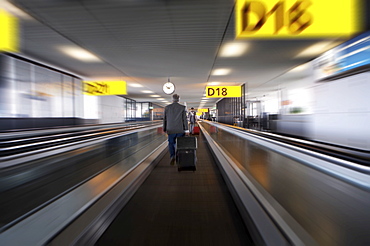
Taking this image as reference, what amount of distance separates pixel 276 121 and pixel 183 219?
13.1m

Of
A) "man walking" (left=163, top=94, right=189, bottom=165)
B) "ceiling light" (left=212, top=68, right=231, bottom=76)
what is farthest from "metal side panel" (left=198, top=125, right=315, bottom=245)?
"ceiling light" (left=212, top=68, right=231, bottom=76)

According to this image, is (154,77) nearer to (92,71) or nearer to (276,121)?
(92,71)

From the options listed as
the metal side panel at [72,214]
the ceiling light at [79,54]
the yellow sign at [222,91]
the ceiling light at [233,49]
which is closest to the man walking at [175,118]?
the metal side panel at [72,214]

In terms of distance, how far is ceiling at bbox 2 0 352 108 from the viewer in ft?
18.1

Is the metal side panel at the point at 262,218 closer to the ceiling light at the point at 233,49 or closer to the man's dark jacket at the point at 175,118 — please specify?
the man's dark jacket at the point at 175,118

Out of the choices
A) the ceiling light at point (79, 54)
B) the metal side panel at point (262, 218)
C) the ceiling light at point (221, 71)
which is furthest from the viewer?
the ceiling light at point (221, 71)

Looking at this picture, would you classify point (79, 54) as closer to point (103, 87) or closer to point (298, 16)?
point (103, 87)

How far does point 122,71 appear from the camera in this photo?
1248 centimetres

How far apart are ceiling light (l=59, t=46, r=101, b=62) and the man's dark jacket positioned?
21.2 feet

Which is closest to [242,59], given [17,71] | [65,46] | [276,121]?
[276,121]

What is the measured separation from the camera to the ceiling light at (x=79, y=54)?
8741 millimetres

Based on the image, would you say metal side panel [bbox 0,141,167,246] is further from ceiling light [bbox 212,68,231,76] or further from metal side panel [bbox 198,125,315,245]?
ceiling light [bbox 212,68,231,76]

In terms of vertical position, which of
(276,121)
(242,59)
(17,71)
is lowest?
(276,121)

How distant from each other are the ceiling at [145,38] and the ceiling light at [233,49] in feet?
0.77
